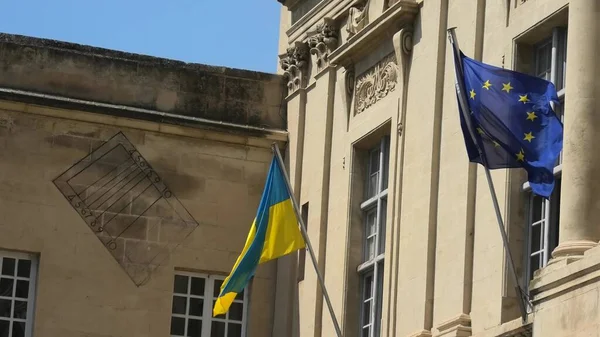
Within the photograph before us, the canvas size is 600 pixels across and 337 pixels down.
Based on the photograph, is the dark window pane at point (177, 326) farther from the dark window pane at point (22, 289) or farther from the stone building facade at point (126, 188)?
the dark window pane at point (22, 289)

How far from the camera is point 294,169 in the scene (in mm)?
23703

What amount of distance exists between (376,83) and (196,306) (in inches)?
138

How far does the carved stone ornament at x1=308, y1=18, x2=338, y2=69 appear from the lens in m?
23.1

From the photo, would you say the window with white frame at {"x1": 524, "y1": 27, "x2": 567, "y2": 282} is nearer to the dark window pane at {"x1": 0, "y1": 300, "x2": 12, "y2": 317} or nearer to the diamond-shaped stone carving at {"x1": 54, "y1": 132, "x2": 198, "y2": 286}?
the diamond-shaped stone carving at {"x1": 54, "y1": 132, "x2": 198, "y2": 286}

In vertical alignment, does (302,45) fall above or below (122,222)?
above

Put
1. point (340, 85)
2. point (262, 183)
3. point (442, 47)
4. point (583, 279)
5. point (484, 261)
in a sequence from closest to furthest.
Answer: point (583, 279), point (484, 261), point (442, 47), point (340, 85), point (262, 183)

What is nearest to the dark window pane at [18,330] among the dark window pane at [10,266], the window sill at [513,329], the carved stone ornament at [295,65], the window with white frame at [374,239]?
the dark window pane at [10,266]

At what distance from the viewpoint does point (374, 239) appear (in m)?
21.7

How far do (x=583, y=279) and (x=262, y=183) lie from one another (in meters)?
8.63

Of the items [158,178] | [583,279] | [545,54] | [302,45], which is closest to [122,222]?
[158,178]

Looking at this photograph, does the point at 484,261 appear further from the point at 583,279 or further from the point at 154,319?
the point at 154,319

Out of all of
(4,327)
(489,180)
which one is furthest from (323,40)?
(489,180)

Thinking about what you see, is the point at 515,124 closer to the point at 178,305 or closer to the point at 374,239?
the point at 374,239

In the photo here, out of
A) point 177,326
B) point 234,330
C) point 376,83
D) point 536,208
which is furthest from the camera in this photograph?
point 234,330
